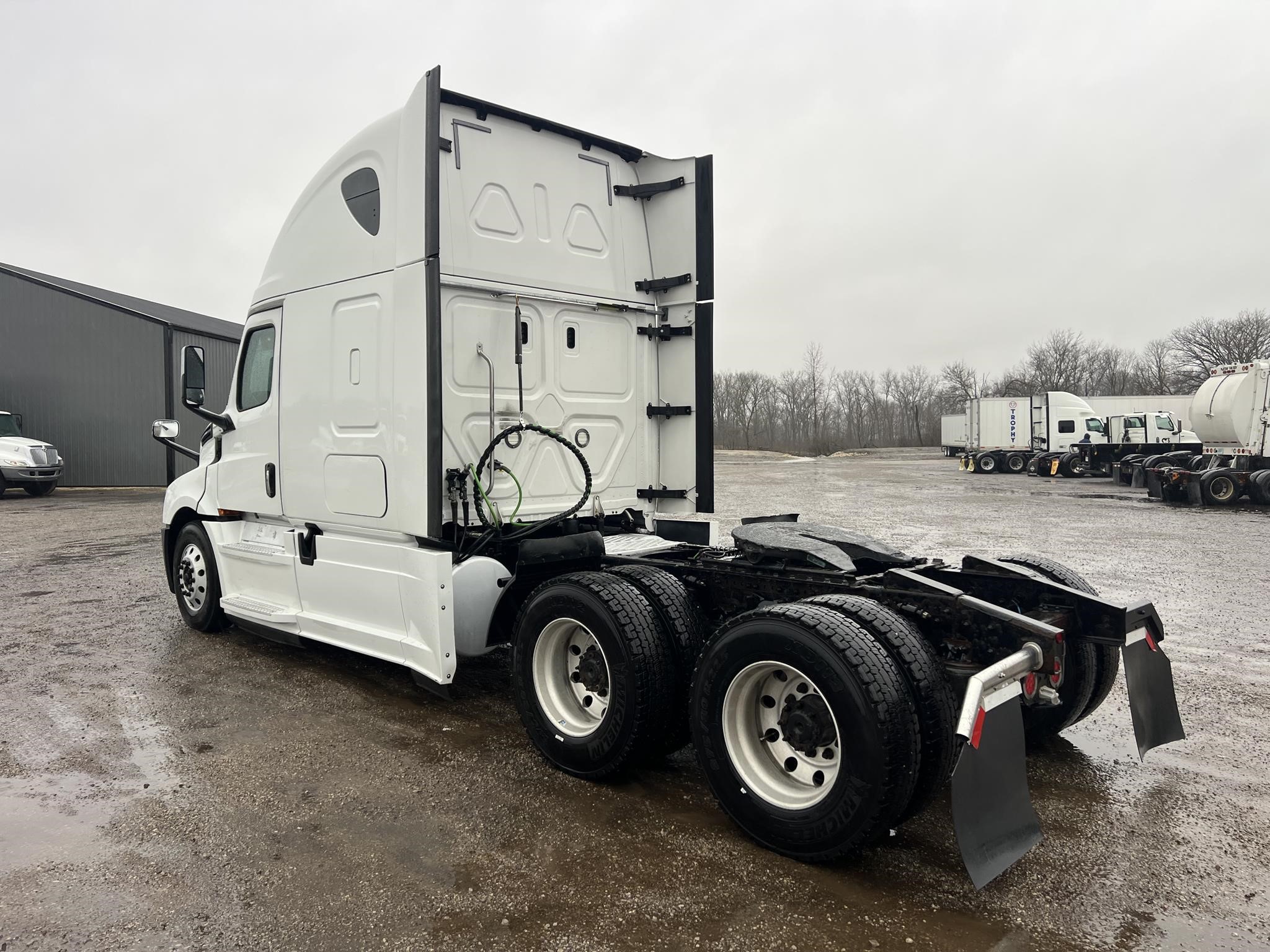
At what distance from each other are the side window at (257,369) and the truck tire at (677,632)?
3.39 m

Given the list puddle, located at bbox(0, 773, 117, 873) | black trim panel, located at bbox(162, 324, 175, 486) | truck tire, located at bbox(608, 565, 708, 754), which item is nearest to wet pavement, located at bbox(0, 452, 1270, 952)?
puddle, located at bbox(0, 773, 117, 873)

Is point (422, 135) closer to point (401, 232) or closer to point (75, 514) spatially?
point (401, 232)

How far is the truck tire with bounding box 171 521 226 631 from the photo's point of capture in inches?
263

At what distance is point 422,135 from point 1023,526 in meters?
14.0

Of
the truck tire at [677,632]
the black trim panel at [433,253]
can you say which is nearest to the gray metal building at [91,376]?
the black trim panel at [433,253]

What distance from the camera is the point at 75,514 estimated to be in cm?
1764

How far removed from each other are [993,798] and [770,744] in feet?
2.84

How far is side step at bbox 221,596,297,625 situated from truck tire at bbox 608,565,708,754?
2888 millimetres

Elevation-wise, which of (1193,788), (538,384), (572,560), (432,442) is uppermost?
(538,384)

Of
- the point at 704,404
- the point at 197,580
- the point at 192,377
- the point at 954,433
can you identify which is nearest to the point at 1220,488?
the point at 704,404

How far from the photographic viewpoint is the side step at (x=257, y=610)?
5793mm

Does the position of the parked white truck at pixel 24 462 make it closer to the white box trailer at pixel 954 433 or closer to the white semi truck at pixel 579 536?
the white semi truck at pixel 579 536

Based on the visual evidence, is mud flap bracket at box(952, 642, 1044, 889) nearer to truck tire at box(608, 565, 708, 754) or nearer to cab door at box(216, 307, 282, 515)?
truck tire at box(608, 565, 708, 754)

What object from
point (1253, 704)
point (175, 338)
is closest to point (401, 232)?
point (1253, 704)
